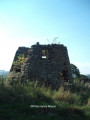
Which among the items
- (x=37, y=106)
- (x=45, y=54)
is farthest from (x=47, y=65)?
(x=37, y=106)

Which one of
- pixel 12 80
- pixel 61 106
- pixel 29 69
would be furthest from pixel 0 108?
pixel 29 69

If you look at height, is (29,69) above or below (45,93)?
above

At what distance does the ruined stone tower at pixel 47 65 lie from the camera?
7789 mm

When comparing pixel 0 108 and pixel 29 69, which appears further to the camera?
pixel 29 69

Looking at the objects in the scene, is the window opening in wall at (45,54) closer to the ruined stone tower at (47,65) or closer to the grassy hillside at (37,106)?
the ruined stone tower at (47,65)

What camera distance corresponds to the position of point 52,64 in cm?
821

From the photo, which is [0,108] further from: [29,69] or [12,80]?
[29,69]

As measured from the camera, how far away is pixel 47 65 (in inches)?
321

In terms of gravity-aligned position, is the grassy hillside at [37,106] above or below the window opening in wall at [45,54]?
below

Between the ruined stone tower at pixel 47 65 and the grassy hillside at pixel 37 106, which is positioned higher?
the ruined stone tower at pixel 47 65

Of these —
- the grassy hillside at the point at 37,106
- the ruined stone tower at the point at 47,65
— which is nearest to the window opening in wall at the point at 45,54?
the ruined stone tower at the point at 47,65

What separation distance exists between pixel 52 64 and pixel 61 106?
3620 mm

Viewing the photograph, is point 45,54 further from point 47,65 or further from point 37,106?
point 37,106

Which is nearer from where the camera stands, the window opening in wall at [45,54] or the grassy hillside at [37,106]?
the grassy hillside at [37,106]
